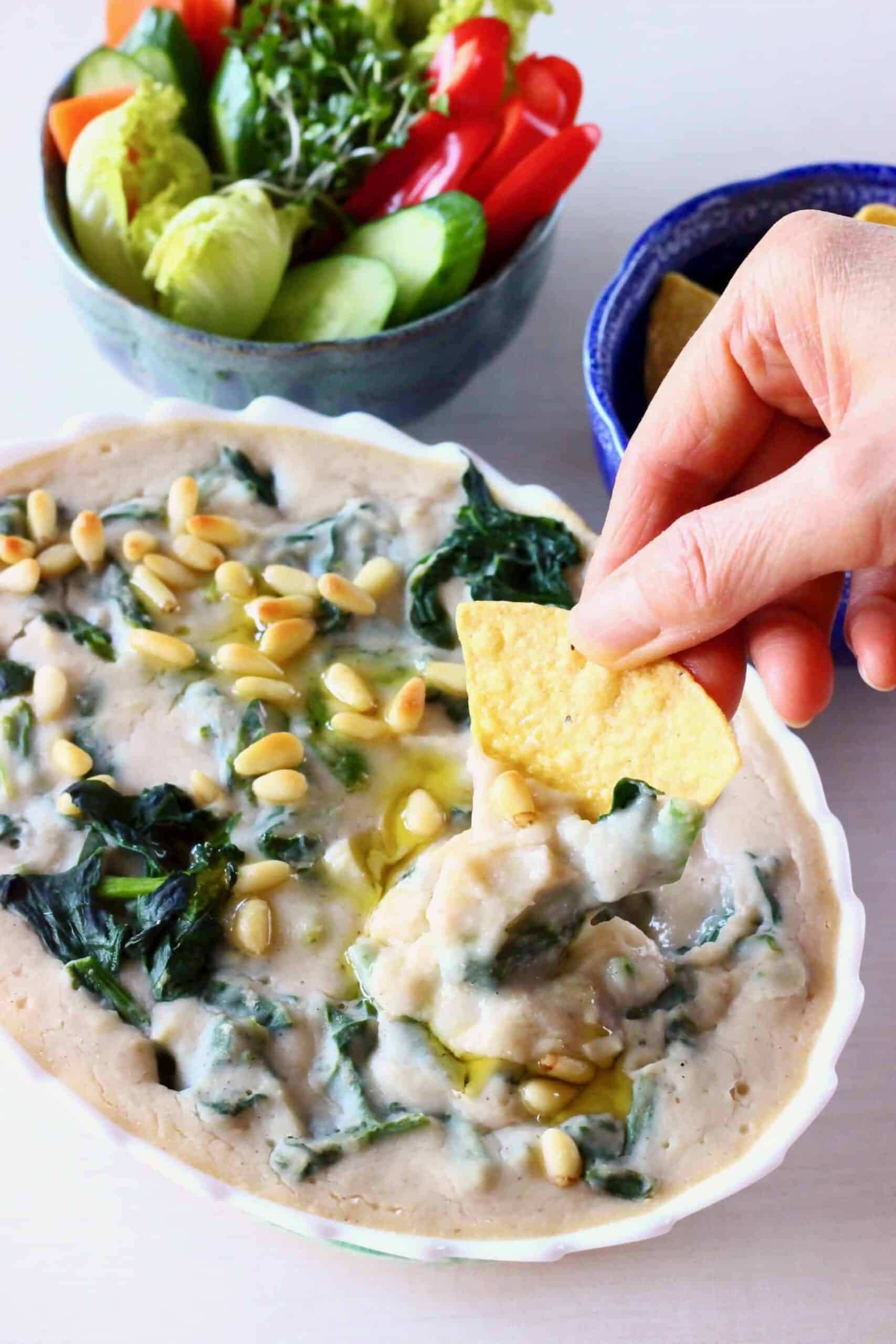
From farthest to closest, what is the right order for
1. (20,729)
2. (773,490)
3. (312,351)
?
(312,351)
(20,729)
(773,490)

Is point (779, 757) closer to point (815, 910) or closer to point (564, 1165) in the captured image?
point (815, 910)

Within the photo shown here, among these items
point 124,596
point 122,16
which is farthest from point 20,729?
point 122,16

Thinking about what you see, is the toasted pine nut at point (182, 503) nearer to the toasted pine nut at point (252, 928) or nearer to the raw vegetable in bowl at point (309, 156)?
the raw vegetable in bowl at point (309, 156)

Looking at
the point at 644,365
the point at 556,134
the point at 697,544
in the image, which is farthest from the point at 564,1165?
the point at 556,134

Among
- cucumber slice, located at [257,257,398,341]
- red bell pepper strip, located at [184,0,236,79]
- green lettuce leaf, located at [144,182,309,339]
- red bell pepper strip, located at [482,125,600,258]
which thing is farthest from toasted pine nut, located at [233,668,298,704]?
red bell pepper strip, located at [184,0,236,79]

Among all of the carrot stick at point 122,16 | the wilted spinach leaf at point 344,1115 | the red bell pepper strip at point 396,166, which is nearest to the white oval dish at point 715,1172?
the wilted spinach leaf at point 344,1115

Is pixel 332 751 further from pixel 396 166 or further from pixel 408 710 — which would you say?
pixel 396 166
